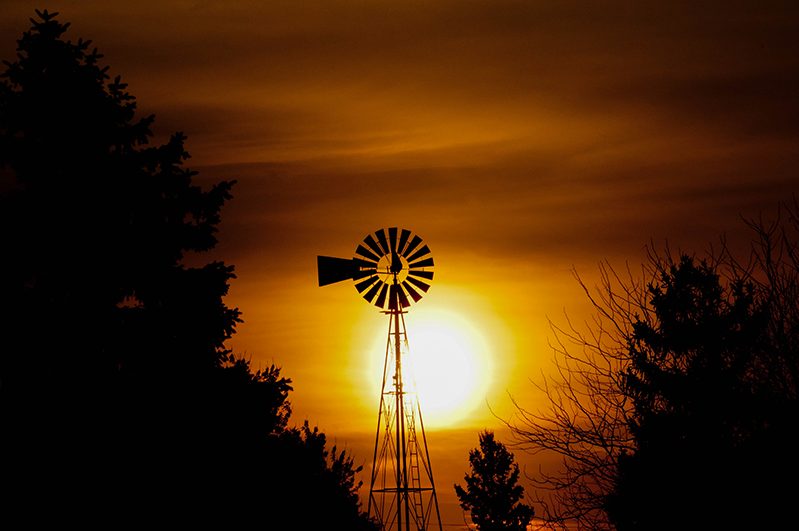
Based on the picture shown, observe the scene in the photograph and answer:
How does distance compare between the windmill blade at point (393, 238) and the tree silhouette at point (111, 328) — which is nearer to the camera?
the tree silhouette at point (111, 328)

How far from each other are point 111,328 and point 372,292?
14.8 m

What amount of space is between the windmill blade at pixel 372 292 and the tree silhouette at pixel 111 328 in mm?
11863

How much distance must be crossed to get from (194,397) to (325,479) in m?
12.4

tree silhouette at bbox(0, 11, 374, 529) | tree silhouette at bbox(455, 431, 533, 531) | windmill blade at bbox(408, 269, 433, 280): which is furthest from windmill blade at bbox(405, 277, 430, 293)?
tree silhouette at bbox(455, 431, 533, 531)

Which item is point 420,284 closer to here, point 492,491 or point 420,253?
point 420,253

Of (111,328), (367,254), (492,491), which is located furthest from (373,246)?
(492,491)

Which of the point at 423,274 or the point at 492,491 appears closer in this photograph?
the point at 423,274

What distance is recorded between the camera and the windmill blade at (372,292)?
36.4 metres

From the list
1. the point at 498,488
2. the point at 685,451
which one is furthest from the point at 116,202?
the point at 498,488

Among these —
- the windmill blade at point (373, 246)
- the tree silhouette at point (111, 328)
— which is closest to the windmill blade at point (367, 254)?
the windmill blade at point (373, 246)

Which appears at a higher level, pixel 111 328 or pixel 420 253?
pixel 420 253

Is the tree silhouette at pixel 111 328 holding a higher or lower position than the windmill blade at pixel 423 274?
lower

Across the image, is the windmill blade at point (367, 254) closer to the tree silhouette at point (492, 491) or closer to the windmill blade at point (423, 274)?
the windmill blade at point (423, 274)

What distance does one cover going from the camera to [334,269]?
3628cm
